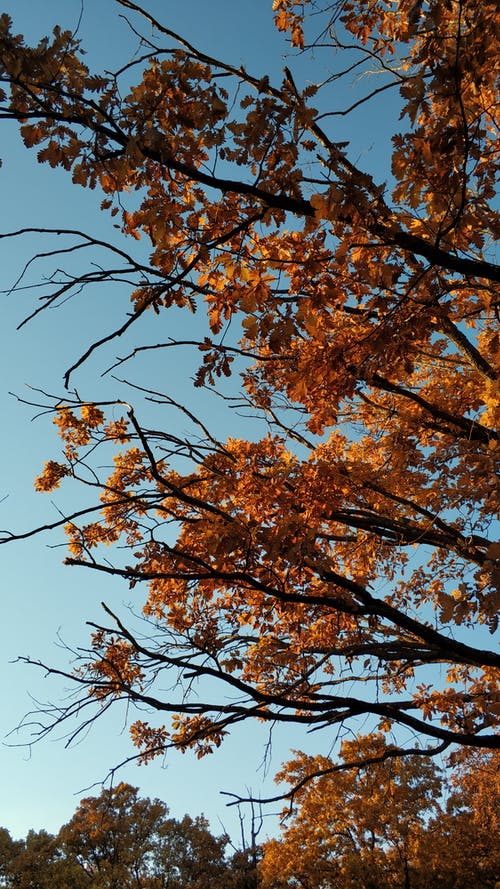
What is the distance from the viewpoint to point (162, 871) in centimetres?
3291

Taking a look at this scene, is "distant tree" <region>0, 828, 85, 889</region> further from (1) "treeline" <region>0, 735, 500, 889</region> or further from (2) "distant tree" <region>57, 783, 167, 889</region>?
(1) "treeline" <region>0, 735, 500, 889</region>

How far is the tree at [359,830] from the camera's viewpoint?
813 inches

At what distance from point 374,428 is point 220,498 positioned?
2.98 meters

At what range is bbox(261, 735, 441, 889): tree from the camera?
813 inches

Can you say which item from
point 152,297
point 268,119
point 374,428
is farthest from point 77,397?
point 374,428

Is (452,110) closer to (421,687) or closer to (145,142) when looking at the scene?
(145,142)

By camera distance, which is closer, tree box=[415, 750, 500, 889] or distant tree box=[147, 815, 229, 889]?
tree box=[415, 750, 500, 889]

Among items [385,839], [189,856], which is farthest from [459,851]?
[189,856]

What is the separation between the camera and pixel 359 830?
21.2m

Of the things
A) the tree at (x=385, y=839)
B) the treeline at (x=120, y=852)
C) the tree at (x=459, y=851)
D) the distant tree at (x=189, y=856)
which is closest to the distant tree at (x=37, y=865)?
the treeline at (x=120, y=852)

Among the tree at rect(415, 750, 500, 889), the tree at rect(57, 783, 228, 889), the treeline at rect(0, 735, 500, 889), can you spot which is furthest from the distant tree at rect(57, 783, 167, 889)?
the tree at rect(415, 750, 500, 889)

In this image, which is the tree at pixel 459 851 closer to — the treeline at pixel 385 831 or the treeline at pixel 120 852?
the treeline at pixel 385 831

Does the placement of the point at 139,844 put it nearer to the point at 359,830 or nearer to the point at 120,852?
the point at 120,852

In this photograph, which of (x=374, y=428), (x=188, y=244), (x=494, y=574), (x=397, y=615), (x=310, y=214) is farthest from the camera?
(x=374, y=428)
